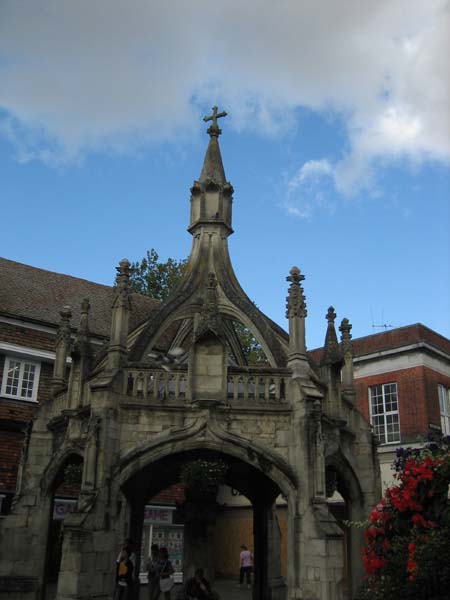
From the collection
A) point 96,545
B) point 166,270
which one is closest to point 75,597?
point 96,545

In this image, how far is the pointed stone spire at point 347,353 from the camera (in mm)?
15570

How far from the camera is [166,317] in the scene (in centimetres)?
1430

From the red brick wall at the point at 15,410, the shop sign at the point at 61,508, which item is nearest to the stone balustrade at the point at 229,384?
the red brick wall at the point at 15,410

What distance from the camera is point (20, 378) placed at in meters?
20.8

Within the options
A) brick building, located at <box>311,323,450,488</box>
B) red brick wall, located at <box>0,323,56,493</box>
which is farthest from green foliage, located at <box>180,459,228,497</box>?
brick building, located at <box>311,323,450,488</box>

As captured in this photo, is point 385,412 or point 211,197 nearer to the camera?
point 211,197

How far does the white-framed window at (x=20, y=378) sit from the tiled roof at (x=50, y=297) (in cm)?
146

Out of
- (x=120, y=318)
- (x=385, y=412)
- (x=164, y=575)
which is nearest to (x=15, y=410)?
(x=164, y=575)

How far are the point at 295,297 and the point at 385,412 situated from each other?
13.3m

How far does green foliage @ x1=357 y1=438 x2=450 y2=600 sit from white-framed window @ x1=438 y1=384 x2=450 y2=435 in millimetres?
17819

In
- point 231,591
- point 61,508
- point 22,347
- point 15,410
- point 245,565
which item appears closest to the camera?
point 15,410

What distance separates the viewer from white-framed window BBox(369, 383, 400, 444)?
24594 millimetres

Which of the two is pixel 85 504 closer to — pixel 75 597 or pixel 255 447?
pixel 75 597

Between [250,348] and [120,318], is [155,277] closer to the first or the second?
[250,348]
